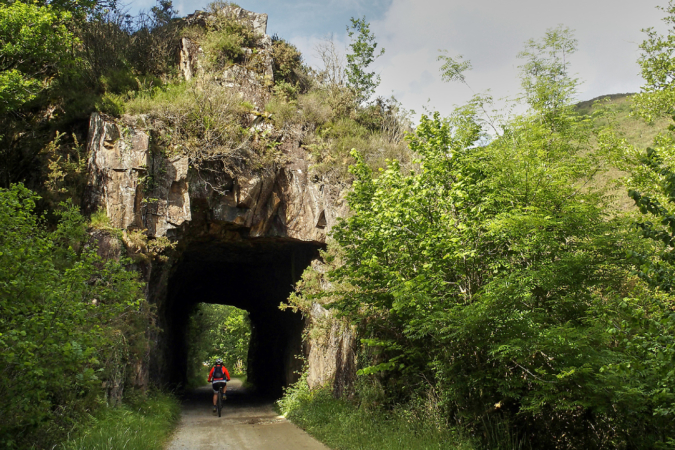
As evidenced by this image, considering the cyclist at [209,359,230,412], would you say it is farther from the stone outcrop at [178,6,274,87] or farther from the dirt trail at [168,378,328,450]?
the stone outcrop at [178,6,274,87]

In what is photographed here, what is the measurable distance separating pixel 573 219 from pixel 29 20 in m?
14.2

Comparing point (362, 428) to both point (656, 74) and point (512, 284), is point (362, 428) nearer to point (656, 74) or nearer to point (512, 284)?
point (512, 284)

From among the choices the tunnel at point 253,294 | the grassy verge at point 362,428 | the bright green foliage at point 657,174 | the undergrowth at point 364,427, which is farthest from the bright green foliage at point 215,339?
the bright green foliage at point 657,174

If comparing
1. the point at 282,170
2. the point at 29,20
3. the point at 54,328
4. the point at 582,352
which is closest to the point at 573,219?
the point at 582,352

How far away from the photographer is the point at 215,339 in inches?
1889

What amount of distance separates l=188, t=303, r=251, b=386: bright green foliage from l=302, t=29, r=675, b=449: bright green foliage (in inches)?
944

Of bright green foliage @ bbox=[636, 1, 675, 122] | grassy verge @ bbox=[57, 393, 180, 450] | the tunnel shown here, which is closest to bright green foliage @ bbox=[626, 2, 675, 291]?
bright green foliage @ bbox=[636, 1, 675, 122]

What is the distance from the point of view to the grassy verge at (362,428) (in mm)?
7555

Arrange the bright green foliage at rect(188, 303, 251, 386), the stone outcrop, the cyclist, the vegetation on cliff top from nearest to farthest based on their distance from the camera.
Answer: the vegetation on cliff top
the cyclist
the stone outcrop
the bright green foliage at rect(188, 303, 251, 386)

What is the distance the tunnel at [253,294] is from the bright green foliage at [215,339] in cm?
468

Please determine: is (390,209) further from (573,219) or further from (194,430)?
(194,430)

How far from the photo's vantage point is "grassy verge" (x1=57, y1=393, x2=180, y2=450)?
6641 mm

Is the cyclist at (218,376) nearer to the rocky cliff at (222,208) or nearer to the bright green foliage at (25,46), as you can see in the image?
the rocky cliff at (222,208)

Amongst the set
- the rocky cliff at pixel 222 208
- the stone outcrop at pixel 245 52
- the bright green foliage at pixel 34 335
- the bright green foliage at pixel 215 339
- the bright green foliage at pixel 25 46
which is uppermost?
the stone outcrop at pixel 245 52
